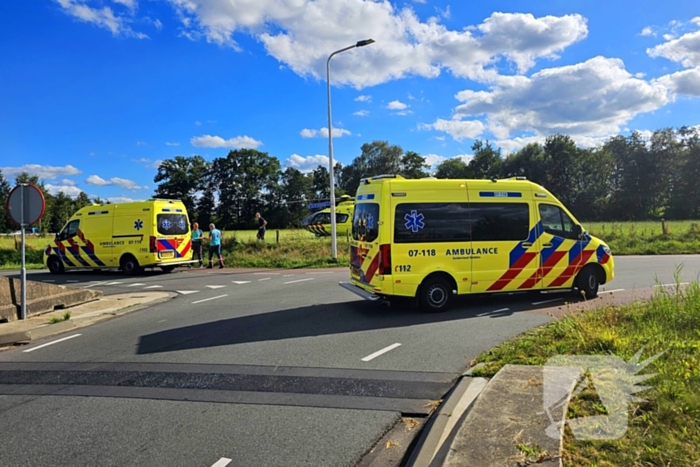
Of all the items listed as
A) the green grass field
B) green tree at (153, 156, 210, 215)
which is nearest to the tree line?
green tree at (153, 156, 210, 215)

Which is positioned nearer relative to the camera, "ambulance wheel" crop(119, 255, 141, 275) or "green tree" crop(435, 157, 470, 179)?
"ambulance wheel" crop(119, 255, 141, 275)

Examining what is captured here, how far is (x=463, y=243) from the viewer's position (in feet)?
29.9

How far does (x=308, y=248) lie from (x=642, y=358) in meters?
18.5

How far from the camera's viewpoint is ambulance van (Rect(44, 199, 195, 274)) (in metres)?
17.5

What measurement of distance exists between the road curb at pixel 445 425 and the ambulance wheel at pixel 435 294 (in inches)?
148

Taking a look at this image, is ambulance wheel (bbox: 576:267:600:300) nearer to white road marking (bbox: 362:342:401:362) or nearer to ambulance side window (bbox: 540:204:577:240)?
ambulance side window (bbox: 540:204:577:240)

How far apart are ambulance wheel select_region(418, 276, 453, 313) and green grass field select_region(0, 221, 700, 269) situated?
38.0 feet

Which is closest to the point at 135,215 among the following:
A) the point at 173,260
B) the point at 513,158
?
the point at 173,260

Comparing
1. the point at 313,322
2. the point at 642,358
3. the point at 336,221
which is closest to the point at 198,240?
the point at 336,221

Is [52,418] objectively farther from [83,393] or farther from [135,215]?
[135,215]

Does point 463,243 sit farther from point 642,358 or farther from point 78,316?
point 78,316

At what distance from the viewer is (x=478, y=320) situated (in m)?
8.30

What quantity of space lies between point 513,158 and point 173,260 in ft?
212

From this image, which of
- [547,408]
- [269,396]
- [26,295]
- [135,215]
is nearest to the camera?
[547,408]
